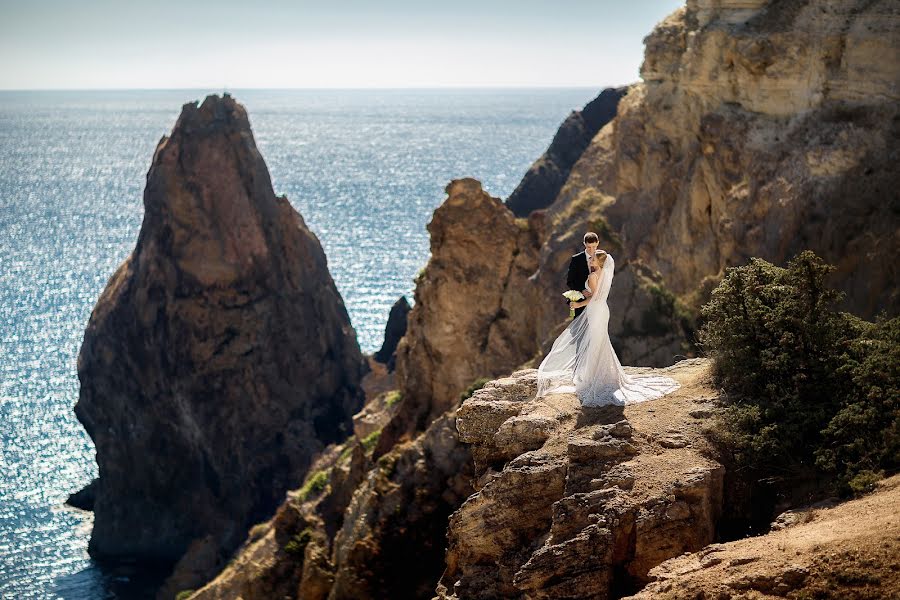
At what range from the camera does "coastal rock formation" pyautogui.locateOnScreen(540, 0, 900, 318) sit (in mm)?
26453

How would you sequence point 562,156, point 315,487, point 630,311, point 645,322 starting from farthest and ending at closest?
point 562,156, point 315,487, point 630,311, point 645,322

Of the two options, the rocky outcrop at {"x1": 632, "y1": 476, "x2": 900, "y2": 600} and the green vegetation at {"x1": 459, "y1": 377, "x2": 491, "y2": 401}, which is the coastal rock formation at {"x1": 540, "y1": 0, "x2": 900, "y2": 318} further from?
the rocky outcrop at {"x1": 632, "y1": 476, "x2": 900, "y2": 600}

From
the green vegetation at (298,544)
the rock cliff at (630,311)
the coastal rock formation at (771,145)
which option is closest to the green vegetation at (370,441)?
the rock cliff at (630,311)

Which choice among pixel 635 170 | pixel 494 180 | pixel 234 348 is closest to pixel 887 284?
pixel 635 170

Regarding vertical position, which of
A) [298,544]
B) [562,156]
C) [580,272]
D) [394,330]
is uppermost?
[562,156]

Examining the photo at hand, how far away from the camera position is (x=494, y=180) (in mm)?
162250

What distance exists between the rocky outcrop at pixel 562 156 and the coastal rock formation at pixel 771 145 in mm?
37734

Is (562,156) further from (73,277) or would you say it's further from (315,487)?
(73,277)

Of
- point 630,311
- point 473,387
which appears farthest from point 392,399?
point 630,311

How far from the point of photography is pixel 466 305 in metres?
35.2

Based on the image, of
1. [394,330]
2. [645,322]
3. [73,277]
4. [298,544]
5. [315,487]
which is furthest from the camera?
[73,277]

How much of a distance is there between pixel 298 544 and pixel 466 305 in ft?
42.4

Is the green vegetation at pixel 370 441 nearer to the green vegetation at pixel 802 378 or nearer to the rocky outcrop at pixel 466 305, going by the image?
the rocky outcrop at pixel 466 305

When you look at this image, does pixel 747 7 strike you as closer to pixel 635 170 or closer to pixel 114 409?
pixel 635 170
